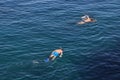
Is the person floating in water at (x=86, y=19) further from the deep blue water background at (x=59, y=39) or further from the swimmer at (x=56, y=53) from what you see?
the swimmer at (x=56, y=53)

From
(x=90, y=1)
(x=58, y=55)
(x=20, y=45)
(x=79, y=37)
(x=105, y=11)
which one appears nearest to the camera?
(x=58, y=55)

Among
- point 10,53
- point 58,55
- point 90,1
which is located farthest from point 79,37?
point 90,1

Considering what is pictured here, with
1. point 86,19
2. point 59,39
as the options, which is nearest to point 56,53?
point 59,39

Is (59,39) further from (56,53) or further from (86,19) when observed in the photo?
(86,19)

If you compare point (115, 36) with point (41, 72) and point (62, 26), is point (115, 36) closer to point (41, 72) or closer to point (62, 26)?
point (62, 26)

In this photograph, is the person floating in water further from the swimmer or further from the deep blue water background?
the swimmer

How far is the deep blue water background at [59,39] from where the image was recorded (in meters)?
41.4

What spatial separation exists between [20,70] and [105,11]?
29118 mm

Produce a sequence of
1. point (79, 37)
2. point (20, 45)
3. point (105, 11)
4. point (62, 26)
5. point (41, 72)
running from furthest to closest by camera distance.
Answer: point (105, 11) → point (62, 26) → point (79, 37) → point (20, 45) → point (41, 72)

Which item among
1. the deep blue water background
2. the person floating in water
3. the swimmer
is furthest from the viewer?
the person floating in water


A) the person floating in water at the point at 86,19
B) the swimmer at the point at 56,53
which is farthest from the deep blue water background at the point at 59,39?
the person floating in water at the point at 86,19

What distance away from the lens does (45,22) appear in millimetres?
57312

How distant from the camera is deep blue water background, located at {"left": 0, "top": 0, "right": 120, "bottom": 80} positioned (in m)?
41.4

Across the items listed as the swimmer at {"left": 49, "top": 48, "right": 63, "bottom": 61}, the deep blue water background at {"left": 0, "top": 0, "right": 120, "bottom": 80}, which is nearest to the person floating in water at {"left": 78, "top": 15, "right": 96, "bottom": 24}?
the deep blue water background at {"left": 0, "top": 0, "right": 120, "bottom": 80}
